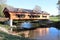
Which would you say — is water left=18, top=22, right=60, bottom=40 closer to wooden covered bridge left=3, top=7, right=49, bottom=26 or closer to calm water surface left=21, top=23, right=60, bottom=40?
calm water surface left=21, top=23, right=60, bottom=40

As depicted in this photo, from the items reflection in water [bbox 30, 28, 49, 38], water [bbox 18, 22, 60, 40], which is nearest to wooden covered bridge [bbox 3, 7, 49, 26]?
reflection in water [bbox 30, 28, 49, 38]

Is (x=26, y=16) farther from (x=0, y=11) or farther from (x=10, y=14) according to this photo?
(x=0, y=11)

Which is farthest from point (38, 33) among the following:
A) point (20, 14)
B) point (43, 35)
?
point (20, 14)

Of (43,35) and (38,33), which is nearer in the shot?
(43,35)

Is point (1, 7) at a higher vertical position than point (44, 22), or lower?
higher

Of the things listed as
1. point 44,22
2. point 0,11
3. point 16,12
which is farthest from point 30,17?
point 0,11

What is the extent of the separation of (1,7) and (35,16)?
814 inches

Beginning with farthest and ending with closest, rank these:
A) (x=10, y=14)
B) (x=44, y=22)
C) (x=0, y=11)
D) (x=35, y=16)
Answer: (x=0, y=11) → (x=44, y=22) → (x=35, y=16) → (x=10, y=14)

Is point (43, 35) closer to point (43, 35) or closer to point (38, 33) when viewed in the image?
point (43, 35)

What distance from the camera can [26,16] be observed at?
3972 cm

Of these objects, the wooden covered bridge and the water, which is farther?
the wooden covered bridge

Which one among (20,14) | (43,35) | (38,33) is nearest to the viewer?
(43,35)

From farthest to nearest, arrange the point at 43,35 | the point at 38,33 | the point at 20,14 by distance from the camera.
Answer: the point at 20,14 < the point at 38,33 < the point at 43,35

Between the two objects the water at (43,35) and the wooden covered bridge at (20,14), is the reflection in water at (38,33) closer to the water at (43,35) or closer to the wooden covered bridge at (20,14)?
the water at (43,35)
